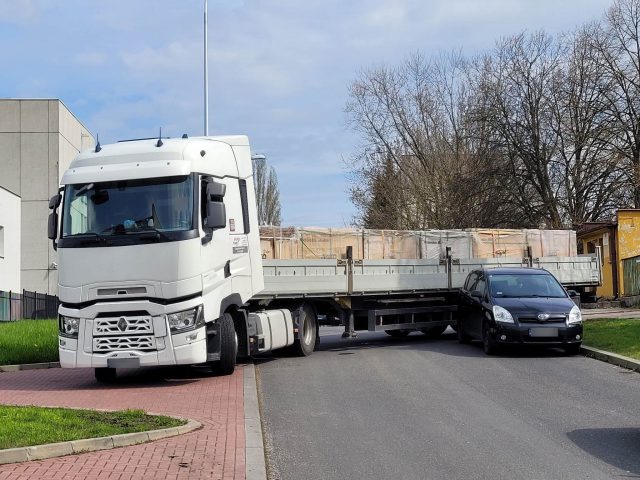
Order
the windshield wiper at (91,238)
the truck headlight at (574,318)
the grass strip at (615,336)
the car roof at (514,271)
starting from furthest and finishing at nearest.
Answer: the car roof at (514,271), the truck headlight at (574,318), the grass strip at (615,336), the windshield wiper at (91,238)

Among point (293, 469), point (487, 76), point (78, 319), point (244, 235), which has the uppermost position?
point (487, 76)

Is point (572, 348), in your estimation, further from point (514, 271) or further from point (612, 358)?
point (514, 271)

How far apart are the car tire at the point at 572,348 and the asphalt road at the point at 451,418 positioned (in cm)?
24

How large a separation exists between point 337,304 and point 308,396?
6.01 meters

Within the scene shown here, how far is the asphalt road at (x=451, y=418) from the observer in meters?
7.20

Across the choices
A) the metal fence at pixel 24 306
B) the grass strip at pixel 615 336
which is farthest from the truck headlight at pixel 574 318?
the metal fence at pixel 24 306

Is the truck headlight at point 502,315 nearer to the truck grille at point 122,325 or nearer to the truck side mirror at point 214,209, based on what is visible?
the truck side mirror at point 214,209

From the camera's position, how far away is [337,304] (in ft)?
56.1

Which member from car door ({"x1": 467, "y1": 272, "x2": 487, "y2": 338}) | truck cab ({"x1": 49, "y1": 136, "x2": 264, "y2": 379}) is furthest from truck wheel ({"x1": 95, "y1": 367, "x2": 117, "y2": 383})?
car door ({"x1": 467, "y1": 272, "x2": 487, "y2": 338})

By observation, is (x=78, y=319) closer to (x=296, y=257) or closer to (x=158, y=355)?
(x=158, y=355)

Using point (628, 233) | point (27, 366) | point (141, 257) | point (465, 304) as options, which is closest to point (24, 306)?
point (27, 366)

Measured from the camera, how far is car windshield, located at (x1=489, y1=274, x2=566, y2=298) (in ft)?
53.5

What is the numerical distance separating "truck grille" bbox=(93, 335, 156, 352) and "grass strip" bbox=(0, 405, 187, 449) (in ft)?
7.62

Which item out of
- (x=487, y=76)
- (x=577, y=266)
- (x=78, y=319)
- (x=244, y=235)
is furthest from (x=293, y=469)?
(x=487, y=76)
